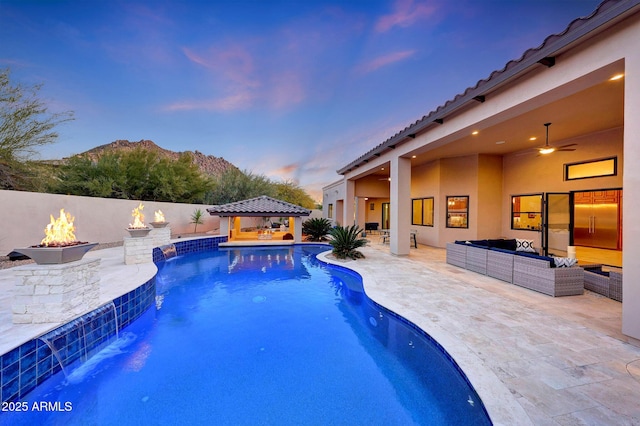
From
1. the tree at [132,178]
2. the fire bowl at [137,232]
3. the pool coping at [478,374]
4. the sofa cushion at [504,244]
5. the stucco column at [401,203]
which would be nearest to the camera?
the pool coping at [478,374]

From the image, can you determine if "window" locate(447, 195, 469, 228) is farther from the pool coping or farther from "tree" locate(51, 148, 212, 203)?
"tree" locate(51, 148, 212, 203)

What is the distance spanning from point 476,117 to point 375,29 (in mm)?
8172

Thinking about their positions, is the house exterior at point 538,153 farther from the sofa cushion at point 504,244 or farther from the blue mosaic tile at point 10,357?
the blue mosaic tile at point 10,357

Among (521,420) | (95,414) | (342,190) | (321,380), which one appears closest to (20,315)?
(95,414)

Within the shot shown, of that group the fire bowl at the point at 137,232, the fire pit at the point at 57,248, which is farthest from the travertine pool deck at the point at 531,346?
the fire bowl at the point at 137,232

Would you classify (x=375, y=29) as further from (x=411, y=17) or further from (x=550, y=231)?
(x=550, y=231)

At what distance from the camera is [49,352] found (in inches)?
129

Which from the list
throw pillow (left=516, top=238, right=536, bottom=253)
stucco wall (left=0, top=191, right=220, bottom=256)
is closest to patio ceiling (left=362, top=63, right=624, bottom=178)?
throw pillow (left=516, top=238, right=536, bottom=253)

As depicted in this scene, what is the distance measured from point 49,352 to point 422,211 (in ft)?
48.1

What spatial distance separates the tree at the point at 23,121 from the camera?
9172 mm

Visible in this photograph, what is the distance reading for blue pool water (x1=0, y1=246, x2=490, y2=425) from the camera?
2725 mm

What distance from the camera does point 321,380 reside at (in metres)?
3.34

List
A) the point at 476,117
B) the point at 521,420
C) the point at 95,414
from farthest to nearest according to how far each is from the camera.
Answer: the point at 476,117
the point at 95,414
the point at 521,420

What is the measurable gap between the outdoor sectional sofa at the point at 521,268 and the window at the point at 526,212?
139 inches
